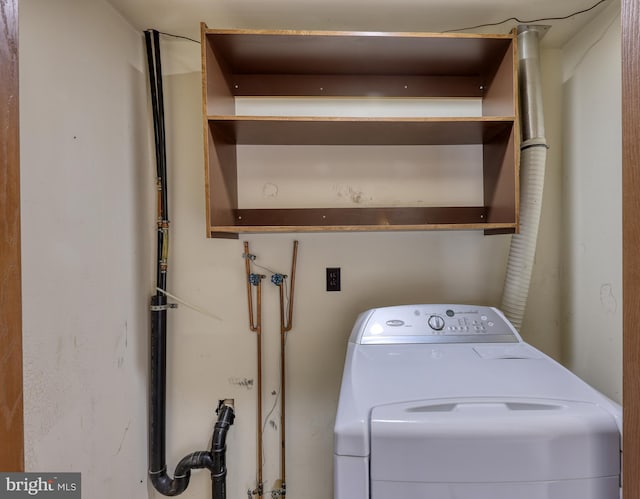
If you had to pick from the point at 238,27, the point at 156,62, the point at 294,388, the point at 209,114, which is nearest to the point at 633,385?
the point at 294,388

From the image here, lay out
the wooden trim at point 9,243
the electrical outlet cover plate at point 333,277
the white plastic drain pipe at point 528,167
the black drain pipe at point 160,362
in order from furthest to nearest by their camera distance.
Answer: the electrical outlet cover plate at point 333,277
the black drain pipe at point 160,362
the white plastic drain pipe at point 528,167
the wooden trim at point 9,243

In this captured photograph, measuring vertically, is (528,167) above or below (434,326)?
above

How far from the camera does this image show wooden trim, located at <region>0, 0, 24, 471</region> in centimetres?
49

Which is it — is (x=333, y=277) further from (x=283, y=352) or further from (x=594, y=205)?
(x=594, y=205)

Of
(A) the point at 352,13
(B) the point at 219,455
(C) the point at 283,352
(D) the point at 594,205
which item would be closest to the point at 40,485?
(B) the point at 219,455

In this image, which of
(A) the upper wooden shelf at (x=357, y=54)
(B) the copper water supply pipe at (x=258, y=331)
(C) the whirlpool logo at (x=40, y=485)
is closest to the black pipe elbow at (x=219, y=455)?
(B) the copper water supply pipe at (x=258, y=331)

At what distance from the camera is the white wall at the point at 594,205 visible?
1.16 m

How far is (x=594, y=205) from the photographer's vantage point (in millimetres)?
1268

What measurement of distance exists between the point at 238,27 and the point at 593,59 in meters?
1.44

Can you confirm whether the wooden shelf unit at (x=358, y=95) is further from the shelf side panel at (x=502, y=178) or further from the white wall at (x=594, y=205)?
the white wall at (x=594, y=205)

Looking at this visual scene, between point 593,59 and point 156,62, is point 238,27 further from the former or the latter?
point 593,59

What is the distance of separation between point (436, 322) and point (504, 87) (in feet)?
3.04

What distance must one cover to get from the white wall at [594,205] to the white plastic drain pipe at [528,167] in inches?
7.5

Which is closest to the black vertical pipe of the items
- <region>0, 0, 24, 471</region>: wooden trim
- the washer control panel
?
<region>0, 0, 24, 471</region>: wooden trim
